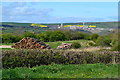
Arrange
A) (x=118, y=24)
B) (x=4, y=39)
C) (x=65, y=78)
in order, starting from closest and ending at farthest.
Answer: (x=118, y=24), (x=65, y=78), (x=4, y=39)

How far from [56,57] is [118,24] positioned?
607cm

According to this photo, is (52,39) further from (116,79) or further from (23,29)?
(116,79)

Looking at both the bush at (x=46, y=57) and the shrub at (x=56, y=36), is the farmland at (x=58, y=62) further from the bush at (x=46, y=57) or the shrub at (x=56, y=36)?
the shrub at (x=56, y=36)

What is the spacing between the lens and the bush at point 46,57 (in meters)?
11.8

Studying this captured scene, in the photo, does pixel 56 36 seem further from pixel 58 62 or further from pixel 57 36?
pixel 58 62

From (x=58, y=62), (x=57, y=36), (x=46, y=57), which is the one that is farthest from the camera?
(x=57, y=36)

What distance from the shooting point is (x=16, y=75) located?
8.27 metres

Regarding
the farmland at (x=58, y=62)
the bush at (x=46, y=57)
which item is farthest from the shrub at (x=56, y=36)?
the bush at (x=46, y=57)

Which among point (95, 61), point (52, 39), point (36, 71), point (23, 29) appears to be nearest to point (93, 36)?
point (52, 39)

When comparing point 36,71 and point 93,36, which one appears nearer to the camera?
point 36,71

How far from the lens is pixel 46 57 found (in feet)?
42.1

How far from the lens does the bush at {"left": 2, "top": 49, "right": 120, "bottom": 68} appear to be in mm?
11816

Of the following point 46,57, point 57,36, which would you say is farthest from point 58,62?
point 57,36

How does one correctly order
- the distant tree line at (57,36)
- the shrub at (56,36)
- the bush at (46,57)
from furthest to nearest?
the shrub at (56,36)
the distant tree line at (57,36)
the bush at (46,57)
